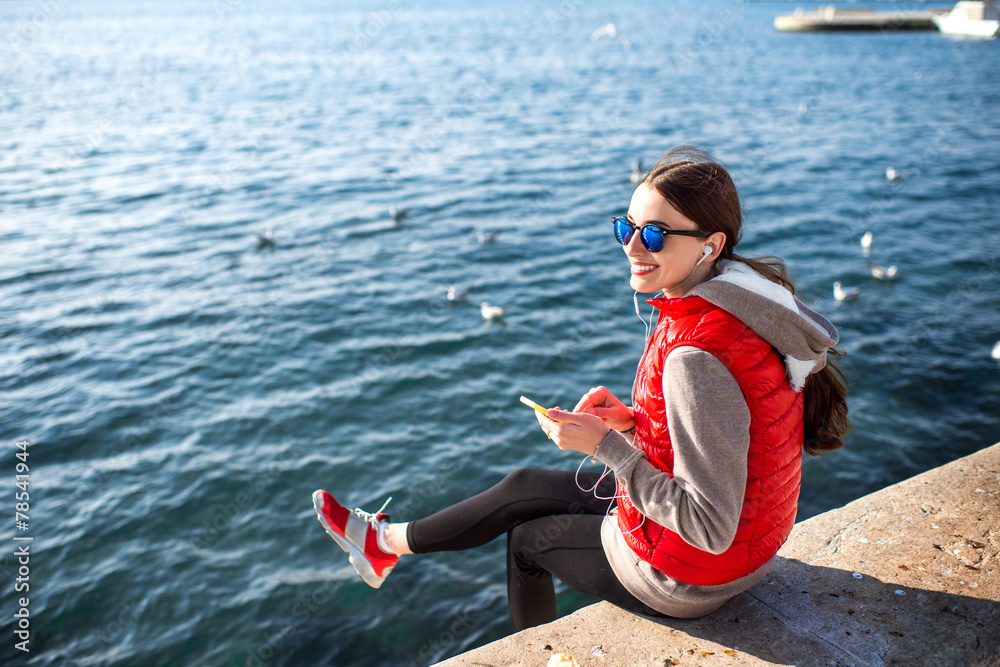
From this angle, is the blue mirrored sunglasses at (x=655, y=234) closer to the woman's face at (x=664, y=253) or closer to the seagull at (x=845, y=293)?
the woman's face at (x=664, y=253)

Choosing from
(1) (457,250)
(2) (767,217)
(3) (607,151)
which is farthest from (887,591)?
(3) (607,151)

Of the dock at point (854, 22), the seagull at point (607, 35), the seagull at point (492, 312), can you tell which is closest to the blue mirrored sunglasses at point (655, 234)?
the seagull at point (492, 312)

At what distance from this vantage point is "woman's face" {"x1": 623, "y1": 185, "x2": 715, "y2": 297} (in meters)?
2.47

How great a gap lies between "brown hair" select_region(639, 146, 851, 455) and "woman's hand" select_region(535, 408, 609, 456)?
32.8 inches

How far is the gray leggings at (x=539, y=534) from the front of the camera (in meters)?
2.95

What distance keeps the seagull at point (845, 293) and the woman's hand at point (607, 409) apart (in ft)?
27.4

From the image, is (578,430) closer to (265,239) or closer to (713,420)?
(713,420)

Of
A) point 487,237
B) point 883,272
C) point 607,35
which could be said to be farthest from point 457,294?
point 607,35

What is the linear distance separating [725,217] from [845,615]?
1.85 m

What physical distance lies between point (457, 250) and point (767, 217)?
6.27 m

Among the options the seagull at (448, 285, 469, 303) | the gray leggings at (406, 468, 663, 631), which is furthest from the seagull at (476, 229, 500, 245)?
the gray leggings at (406, 468, 663, 631)

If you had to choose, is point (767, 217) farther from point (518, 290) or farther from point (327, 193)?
point (327, 193)

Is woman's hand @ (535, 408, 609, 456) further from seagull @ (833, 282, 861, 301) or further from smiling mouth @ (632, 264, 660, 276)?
seagull @ (833, 282, 861, 301)

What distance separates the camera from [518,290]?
11.0m
